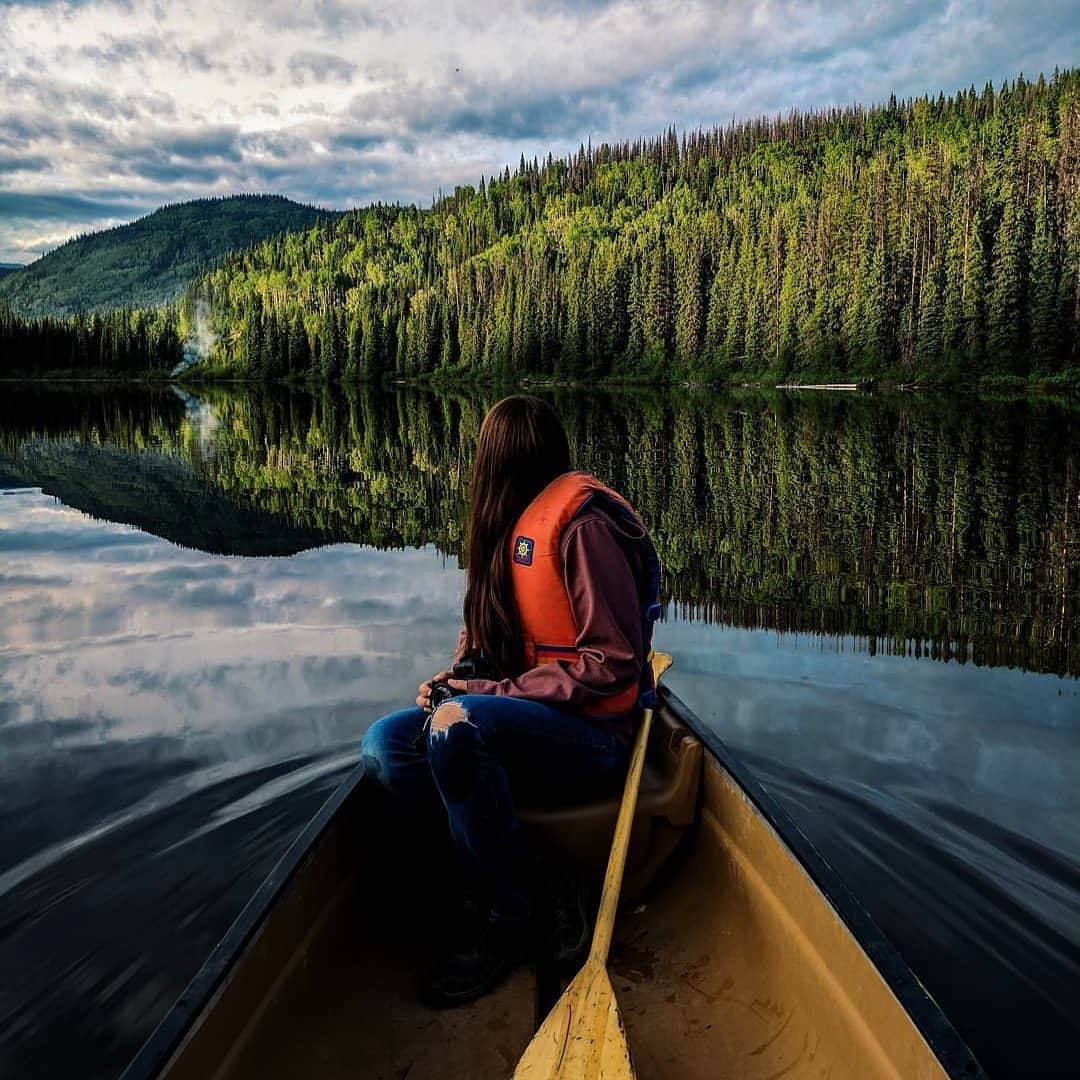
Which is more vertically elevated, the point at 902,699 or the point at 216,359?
the point at 216,359

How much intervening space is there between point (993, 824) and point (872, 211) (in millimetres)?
74100

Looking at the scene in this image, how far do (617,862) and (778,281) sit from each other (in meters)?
78.0

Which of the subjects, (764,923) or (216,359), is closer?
(764,923)

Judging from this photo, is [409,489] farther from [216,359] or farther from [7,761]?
[216,359]

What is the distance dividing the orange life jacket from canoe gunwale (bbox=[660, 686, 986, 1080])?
1.88ft

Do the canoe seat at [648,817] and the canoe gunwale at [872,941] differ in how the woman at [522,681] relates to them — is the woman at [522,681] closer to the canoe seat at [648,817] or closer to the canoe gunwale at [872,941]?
the canoe seat at [648,817]

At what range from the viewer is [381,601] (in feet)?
35.7

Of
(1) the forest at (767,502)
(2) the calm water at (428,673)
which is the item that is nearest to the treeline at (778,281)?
(1) the forest at (767,502)

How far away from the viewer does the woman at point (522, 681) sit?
3.30 m

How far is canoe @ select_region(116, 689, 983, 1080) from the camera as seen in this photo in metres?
2.51

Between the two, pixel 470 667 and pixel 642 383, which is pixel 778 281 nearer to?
pixel 642 383

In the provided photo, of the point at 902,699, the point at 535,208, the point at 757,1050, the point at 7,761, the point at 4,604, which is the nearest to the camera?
the point at 757,1050

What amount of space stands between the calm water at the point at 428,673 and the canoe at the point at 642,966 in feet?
3.51

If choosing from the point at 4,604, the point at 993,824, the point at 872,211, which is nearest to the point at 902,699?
the point at 993,824
